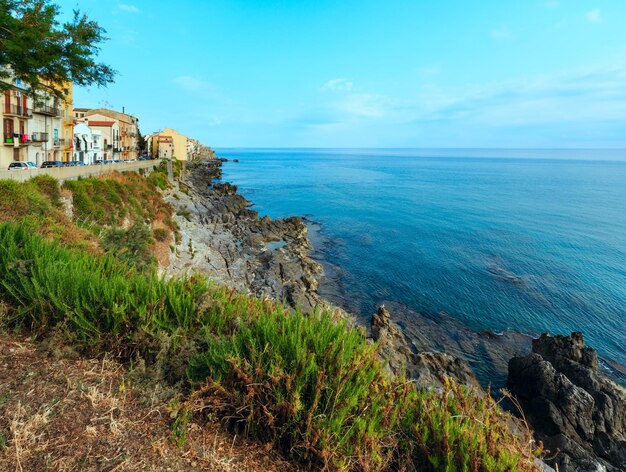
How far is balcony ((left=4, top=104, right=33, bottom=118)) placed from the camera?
112 ft

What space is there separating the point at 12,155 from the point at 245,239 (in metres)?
25.8

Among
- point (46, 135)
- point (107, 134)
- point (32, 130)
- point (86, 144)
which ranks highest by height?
point (107, 134)

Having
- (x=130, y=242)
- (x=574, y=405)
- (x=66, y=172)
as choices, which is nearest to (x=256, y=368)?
(x=130, y=242)

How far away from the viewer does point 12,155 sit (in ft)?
118

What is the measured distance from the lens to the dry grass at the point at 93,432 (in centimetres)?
316

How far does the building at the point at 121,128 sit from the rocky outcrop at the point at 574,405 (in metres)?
71.2

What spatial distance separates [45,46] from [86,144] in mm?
54104

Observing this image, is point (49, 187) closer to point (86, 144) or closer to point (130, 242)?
point (130, 242)

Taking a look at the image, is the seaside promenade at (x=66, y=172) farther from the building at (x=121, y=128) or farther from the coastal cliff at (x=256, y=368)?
the building at (x=121, y=128)

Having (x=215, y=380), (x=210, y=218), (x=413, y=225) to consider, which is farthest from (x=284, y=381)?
(x=413, y=225)

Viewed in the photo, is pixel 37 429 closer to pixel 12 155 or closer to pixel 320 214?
pixel 12 155

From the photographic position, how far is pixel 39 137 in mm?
39062

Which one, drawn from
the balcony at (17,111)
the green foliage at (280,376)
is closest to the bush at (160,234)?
the green foliage at (280,376)

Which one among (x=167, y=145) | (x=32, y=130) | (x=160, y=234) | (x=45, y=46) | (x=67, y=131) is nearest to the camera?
(x=45, y=46)
